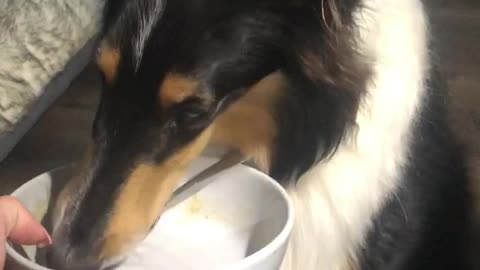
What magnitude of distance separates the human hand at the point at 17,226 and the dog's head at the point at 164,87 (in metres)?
0.07

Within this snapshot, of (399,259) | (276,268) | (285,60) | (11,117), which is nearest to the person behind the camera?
(276,268)

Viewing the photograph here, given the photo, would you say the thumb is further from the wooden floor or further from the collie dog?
the wooden floor

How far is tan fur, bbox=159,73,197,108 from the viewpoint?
981 mm

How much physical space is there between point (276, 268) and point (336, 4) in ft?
1.14

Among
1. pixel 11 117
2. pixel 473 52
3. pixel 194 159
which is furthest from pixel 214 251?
pixel 473 52

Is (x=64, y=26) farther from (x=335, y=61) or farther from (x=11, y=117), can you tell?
(x=335, y=61)

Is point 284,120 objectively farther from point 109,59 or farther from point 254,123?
point 109,59

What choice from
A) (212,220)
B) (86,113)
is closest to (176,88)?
(212,220)

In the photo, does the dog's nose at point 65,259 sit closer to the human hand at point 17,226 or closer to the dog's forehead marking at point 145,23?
the human hand at point 17,226

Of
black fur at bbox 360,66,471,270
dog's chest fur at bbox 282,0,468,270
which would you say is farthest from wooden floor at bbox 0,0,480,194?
dog's chest fur at bbox 282,0,468,270

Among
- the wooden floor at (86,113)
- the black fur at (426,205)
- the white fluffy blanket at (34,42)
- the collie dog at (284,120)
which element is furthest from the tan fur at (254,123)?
the wooden floor at (86,113)

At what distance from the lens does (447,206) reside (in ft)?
4.64

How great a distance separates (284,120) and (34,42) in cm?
67

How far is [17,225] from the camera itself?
88cm
